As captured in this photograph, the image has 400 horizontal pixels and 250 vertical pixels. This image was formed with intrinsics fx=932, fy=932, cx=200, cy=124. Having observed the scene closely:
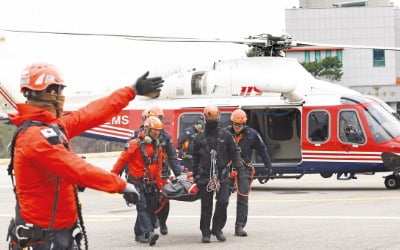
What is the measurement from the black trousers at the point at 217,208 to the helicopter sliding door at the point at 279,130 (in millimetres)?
9319

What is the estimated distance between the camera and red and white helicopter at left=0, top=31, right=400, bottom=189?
68.3 ft

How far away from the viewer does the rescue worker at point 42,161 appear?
623 cm

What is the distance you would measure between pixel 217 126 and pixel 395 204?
5.38 metres

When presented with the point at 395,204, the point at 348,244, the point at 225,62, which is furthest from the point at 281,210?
the point at 225,62

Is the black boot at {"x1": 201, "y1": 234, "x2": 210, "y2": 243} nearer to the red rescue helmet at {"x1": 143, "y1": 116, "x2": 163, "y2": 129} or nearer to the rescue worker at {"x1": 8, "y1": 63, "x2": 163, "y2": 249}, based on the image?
the red rescue helmet at {"x1": 143, "y1": 116, "x2": 163, "y2": 129}

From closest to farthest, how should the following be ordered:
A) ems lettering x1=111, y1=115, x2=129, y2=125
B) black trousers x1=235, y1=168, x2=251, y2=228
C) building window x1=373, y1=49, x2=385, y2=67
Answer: black trousers x1=235, y1=168, x2=251, y2=228, ems lettering x1=111, y1=115, x2=129, y2=125, building window x1=373, y1=49, x2=385, y2=67

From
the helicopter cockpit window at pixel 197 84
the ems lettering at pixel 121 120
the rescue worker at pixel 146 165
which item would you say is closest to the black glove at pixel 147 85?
the rescue worker at pixel 146 165

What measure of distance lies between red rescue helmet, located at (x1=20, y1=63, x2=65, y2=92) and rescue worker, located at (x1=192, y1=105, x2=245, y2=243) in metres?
6.30

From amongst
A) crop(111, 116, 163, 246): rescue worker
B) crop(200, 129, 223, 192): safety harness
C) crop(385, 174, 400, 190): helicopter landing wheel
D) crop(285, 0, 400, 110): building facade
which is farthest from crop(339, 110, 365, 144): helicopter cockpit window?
crop(285, 0, 400, 110): building facade

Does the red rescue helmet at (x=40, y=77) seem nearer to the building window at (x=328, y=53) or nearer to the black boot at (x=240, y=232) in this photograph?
Answer: the black boot at (x=240, y=232)

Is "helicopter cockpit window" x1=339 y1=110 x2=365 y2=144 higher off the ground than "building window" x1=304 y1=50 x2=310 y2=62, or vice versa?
"building window" x1=304 y1=50 x2=310 y2=62

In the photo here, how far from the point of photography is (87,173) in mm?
6055

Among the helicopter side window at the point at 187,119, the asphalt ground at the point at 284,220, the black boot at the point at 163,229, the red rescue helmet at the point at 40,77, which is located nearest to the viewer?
the red rescue helmet at the point at 40,77

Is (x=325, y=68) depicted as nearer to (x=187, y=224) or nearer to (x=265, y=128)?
(x=265, y=128)
